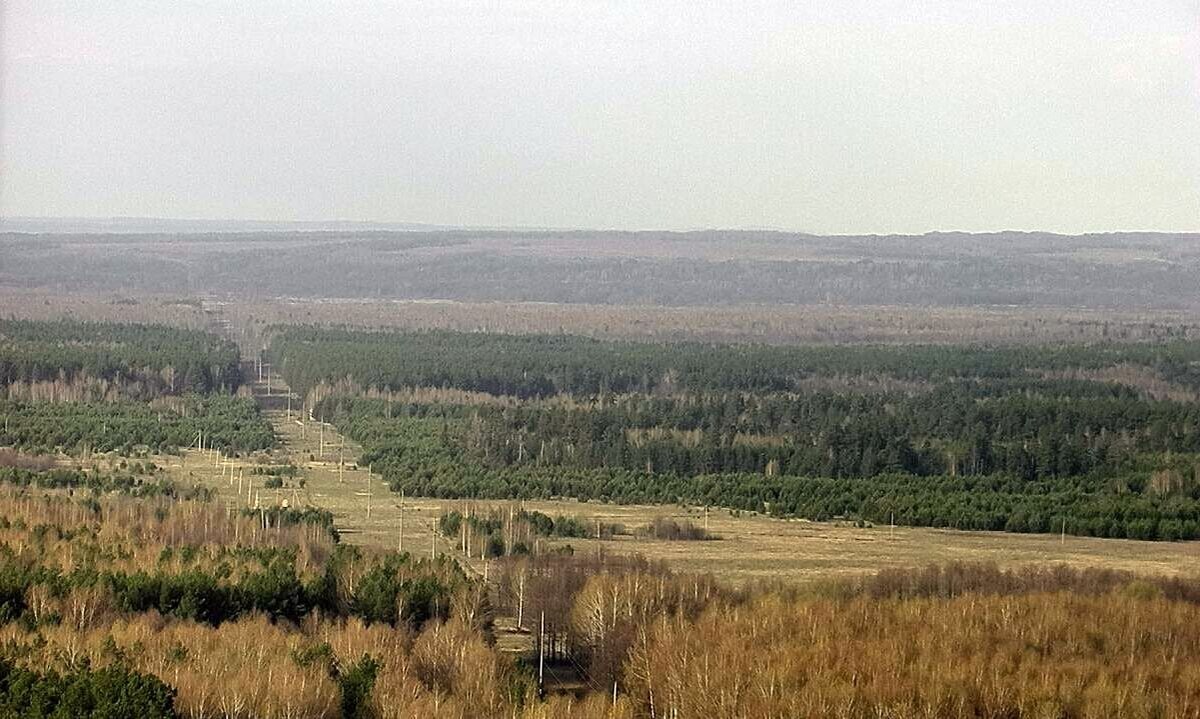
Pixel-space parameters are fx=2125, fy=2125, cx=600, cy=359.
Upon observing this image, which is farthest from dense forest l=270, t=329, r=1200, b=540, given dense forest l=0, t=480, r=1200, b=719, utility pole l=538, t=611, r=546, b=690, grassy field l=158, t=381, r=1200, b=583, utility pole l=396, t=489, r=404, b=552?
utility pole l=538, t=611, r=546, b=690

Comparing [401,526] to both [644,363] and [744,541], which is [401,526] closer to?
[744,541]

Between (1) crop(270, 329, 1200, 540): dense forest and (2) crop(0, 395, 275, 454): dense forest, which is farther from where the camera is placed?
(2) crop(0, 395, 275, 454): dense forest

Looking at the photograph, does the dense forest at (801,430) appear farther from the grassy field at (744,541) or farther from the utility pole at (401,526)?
the grassy field at (744,541)

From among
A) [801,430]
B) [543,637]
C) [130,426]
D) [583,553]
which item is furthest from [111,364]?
[543,637]

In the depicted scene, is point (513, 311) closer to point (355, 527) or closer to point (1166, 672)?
point (355, 527)

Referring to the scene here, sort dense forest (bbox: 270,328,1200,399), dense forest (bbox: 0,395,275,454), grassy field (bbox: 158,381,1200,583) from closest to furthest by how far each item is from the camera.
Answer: grassy field (bbox: 158,381,1200,583)
dense forest (bbox: 0,395,275,454)
dense forest (bbox: 270,328,1200,399)

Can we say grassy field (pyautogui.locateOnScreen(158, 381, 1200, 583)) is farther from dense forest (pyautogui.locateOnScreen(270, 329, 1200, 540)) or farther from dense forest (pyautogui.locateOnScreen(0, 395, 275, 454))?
dense forest (pyautogui.locateOnScreen(0, 395, 275, 454))

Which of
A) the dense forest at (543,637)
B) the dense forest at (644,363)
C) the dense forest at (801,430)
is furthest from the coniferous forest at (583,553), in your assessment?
the dense forest at (644,363)
